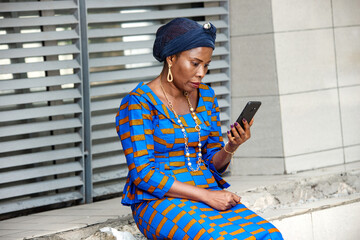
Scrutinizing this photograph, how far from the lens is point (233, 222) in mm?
3650

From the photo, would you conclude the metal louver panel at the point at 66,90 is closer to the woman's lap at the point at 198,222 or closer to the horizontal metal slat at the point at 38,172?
the horizontal metal slat at the point at 38,172

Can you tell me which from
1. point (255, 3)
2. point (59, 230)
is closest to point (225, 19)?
point (255, 3)

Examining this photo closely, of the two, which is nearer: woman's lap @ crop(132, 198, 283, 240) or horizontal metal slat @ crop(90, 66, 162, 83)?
woman's lap @ crop(132, 198, 283, 240)

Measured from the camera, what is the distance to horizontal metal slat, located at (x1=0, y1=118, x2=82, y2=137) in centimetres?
551

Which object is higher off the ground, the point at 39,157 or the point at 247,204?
the point at 39,157

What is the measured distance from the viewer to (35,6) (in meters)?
5.54

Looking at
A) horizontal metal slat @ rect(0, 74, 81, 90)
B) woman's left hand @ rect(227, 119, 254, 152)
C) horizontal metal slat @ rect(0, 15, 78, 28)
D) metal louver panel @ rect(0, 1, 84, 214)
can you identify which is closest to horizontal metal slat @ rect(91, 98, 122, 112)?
metal louver panel @ rect(0, 1, 84, 214)

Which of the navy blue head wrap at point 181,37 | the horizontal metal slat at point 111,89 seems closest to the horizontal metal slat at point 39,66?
the horizontal metal slat at point 111,89

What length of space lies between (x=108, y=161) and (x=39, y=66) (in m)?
1.12

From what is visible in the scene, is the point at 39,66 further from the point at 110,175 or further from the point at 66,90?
the point at 110,175

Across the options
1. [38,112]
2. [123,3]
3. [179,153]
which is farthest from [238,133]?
[123,3]

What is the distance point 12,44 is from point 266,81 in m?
2.60

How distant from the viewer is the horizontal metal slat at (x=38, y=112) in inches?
217

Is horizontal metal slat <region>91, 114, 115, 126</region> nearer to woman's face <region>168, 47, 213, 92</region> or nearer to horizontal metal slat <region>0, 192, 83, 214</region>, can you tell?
horizontal metal slat <region>0, 192, 83, 214</region>
